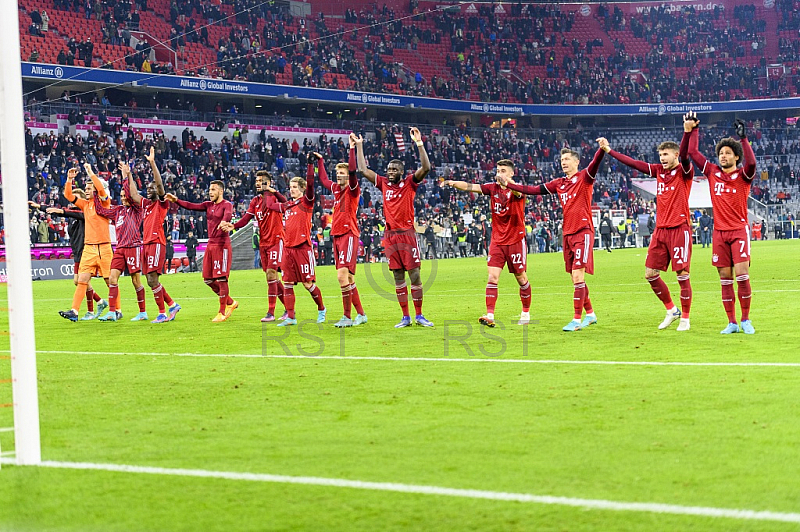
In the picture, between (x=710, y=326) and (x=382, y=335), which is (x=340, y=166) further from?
(x=710, y=326)

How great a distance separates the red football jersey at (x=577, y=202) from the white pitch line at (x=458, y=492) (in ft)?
26.2

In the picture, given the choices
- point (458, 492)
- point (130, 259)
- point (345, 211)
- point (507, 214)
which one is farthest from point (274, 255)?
point (458, 492)

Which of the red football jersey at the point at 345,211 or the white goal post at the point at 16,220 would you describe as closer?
the white goal post at the point at 16,220

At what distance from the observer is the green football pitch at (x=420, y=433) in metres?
4.20

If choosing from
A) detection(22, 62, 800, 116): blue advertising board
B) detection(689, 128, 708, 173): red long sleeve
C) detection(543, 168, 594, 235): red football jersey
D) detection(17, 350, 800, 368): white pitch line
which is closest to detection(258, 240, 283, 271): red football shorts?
A: detection(17, 350, 800, 368): white pitch line

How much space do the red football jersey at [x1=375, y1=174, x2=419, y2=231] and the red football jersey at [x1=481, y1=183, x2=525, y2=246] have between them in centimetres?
107

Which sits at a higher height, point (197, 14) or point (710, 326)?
point (197, 14)

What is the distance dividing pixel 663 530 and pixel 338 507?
1463mm

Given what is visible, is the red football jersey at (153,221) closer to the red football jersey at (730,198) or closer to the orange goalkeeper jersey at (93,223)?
the orange goalkeeper jersey at (93,223)

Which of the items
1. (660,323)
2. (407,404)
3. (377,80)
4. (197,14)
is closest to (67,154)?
(197,14)

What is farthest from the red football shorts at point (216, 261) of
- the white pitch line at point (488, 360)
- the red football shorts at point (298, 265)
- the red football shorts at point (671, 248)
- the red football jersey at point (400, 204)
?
the red football shorts at point (671, 248)

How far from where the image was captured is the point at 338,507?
429 cm

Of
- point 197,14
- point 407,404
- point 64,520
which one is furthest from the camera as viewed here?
point 197,14

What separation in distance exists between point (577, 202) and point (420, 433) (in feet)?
22.9
